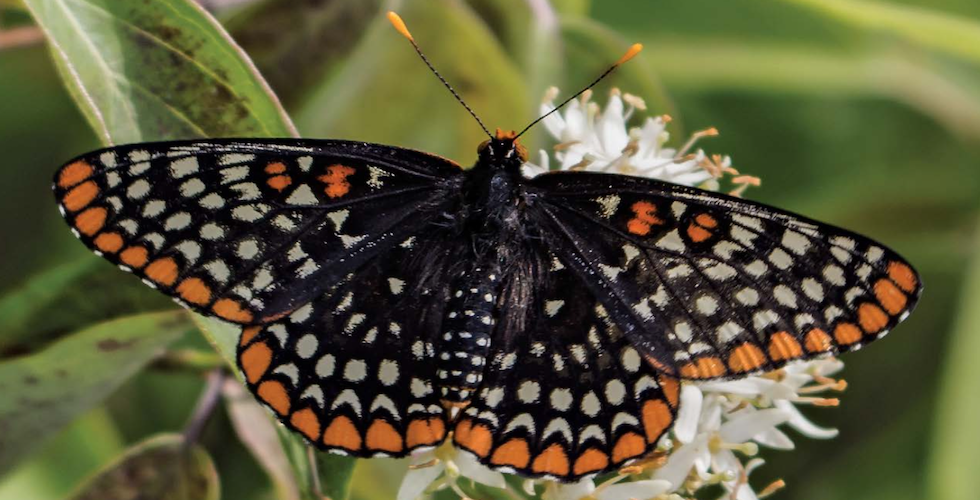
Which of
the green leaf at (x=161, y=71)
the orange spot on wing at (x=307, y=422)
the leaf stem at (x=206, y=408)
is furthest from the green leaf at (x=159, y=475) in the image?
the green leaf at (x=161, y=71)

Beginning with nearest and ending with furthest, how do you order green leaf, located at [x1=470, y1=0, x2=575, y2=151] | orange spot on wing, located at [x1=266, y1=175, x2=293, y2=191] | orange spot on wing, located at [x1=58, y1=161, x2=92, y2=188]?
1. orange spot on wing, located at [x1=58, y1=161, x2=92, y2=188]
2. orange spot on wing, located at [x1=266, y1=175, x2=293, y2=191]
3. green leaf, located at [x1=470, y1=0, x2=575, y2=151]

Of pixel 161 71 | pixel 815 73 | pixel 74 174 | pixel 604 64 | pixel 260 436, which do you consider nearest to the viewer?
pixel 74 174

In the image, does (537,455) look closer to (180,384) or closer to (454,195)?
(454,195)

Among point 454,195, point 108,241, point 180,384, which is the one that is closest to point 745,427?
point 454,195

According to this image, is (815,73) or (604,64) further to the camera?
(815,73)

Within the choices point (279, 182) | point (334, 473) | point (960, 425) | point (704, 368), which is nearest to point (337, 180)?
point (279, 182)

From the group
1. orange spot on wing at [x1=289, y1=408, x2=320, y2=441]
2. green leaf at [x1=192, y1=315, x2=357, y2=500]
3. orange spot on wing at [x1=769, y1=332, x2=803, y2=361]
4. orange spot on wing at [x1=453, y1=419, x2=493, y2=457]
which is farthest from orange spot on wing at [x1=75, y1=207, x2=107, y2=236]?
orange spot on wing at [x1=769, y1=332, x2=803, y2=361]

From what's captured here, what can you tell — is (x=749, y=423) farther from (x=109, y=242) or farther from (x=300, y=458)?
(x=109, y=242)

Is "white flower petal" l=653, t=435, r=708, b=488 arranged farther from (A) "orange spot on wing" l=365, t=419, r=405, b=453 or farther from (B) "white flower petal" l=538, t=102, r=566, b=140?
(B) "white flower petal" l=538, t=102, r=566, b=140
